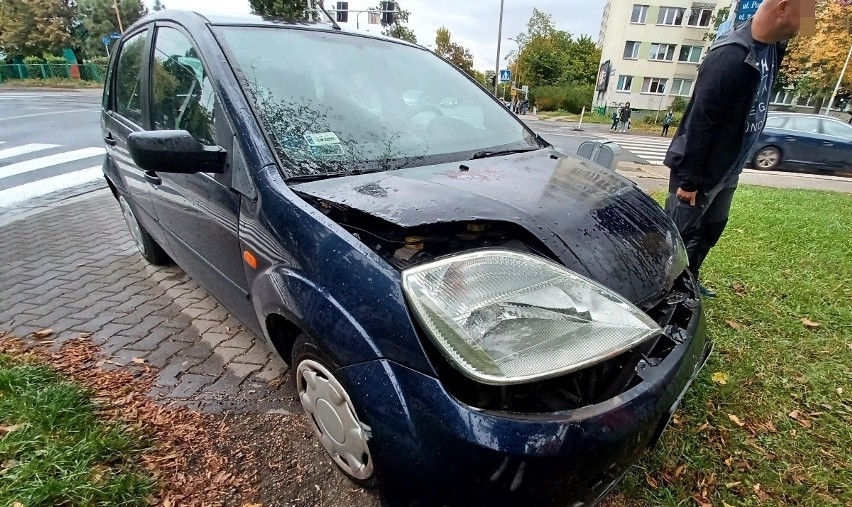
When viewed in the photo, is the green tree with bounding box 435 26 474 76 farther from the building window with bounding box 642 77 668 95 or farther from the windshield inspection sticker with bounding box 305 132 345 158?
the windshield inspection sticker with bounding box 305 132 345 158

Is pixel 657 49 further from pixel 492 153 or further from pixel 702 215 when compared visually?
pixel 492 153

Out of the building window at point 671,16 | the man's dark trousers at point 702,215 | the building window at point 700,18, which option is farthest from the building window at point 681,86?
the man's dark trousers at point 702,215

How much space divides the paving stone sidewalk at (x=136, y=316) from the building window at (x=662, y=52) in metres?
42.9

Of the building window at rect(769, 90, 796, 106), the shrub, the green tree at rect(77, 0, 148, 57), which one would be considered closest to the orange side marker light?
the shrub

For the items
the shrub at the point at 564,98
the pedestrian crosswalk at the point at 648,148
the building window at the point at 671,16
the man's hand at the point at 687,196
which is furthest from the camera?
the shrub at the point at 564,98

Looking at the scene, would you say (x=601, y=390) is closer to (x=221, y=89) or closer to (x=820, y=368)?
(x=221, y=89)

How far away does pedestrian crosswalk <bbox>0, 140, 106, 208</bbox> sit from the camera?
19.2 ft

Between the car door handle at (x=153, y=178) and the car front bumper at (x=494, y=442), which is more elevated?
the car door handle at (x=153, y=178)

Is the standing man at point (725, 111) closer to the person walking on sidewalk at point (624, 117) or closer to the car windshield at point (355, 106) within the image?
the car windshield at point (355, 106)

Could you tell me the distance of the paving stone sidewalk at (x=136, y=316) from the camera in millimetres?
2330

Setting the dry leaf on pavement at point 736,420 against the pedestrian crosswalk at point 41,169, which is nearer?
the dry leaf on pavement at point 736,420

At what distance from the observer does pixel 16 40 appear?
37.0m

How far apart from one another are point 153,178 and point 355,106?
55.6 inches

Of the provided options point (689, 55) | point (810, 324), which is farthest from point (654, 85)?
point (810, 324)
